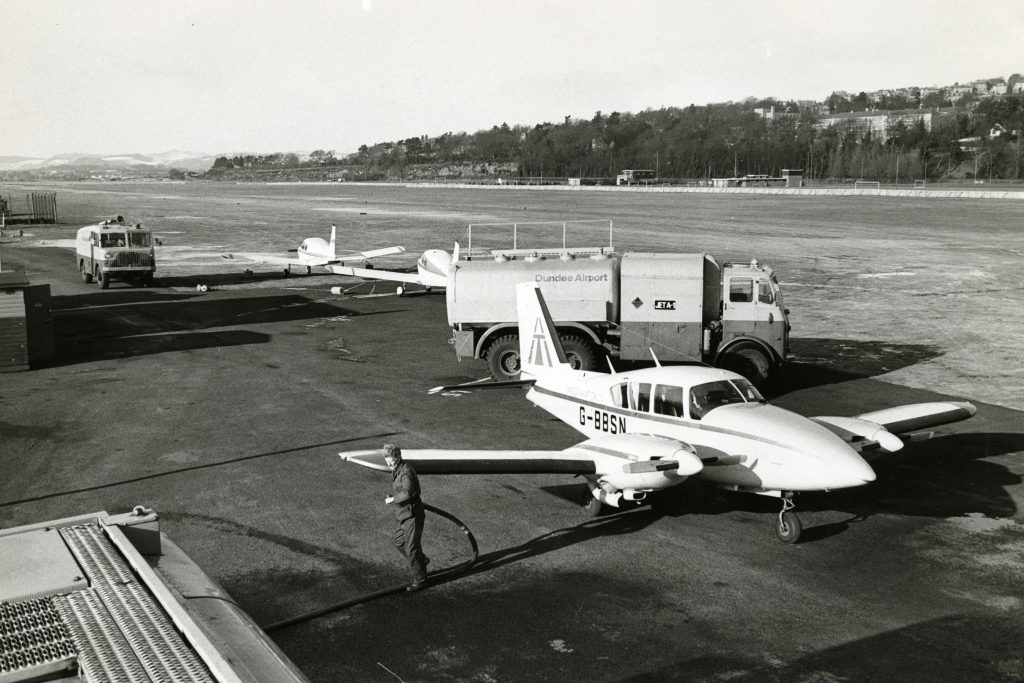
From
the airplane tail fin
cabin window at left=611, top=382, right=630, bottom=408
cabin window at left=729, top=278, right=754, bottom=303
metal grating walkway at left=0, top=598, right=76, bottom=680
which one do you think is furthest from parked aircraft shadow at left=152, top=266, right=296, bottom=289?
metal grating walkway at left=0, top=598, right=76, bottom=680

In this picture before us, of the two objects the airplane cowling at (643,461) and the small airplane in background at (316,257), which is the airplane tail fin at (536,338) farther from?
the small airplane in background at (316,257)

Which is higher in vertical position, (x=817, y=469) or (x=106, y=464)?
(x=817, y=469)

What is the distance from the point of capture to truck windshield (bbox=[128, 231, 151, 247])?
144ft

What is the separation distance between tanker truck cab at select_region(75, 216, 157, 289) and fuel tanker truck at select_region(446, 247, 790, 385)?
85.4 ft

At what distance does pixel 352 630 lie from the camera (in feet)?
35.4

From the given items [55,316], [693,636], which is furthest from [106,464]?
[55,316]

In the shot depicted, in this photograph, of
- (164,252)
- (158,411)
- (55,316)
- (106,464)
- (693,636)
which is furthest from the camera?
(164,252)

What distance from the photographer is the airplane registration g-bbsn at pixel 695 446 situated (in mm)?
13016

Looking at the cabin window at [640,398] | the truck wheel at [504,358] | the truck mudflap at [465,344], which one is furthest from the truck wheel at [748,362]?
the cabin window at [640,398]

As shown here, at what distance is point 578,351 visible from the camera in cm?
2359

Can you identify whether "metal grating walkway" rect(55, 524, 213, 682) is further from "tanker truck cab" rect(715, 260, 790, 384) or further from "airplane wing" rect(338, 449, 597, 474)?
"tanker truck cab" rect(715, 260, 790, 384)

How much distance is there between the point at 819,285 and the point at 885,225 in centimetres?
4051

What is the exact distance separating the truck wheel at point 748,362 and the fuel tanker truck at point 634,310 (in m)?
0.03

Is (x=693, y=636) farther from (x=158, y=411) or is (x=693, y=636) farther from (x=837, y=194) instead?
(x=837, y=194)
